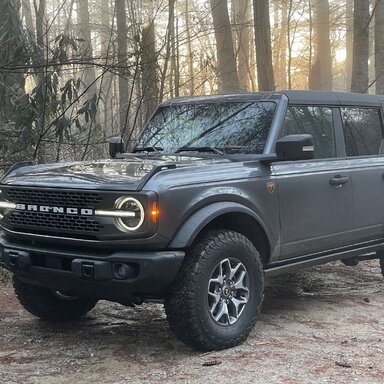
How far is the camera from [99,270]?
173 inches

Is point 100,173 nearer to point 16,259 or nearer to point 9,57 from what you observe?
point 16,259

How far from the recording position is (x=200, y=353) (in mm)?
4723

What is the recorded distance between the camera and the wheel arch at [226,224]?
4508 mm

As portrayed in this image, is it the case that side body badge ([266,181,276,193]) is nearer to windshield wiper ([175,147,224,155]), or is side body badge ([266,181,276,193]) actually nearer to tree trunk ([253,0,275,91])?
windshield wiper ([175,147,224,155])

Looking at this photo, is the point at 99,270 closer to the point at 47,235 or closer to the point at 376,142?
the point at 47,235

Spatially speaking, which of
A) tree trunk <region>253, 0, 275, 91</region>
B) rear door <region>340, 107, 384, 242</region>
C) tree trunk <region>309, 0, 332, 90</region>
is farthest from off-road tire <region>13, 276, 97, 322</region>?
tree trunk <region>309, 0, 332, 90</region>

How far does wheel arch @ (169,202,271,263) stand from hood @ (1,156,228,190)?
0.43m

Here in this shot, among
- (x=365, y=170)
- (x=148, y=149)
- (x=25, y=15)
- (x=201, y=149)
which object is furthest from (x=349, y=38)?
(x=201, y=149)

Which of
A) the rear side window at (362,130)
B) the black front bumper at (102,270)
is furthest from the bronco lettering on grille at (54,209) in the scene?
the rear side window at (362,130)

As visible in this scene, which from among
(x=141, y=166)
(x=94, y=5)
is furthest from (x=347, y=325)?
(x=94, y=5)

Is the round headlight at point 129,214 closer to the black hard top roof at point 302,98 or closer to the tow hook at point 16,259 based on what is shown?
the tow hook at point 16,259

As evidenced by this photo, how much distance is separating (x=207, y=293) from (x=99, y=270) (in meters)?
0.84

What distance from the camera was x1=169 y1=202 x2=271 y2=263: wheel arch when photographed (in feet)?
14.8

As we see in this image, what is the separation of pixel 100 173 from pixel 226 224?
1104 millimetres
